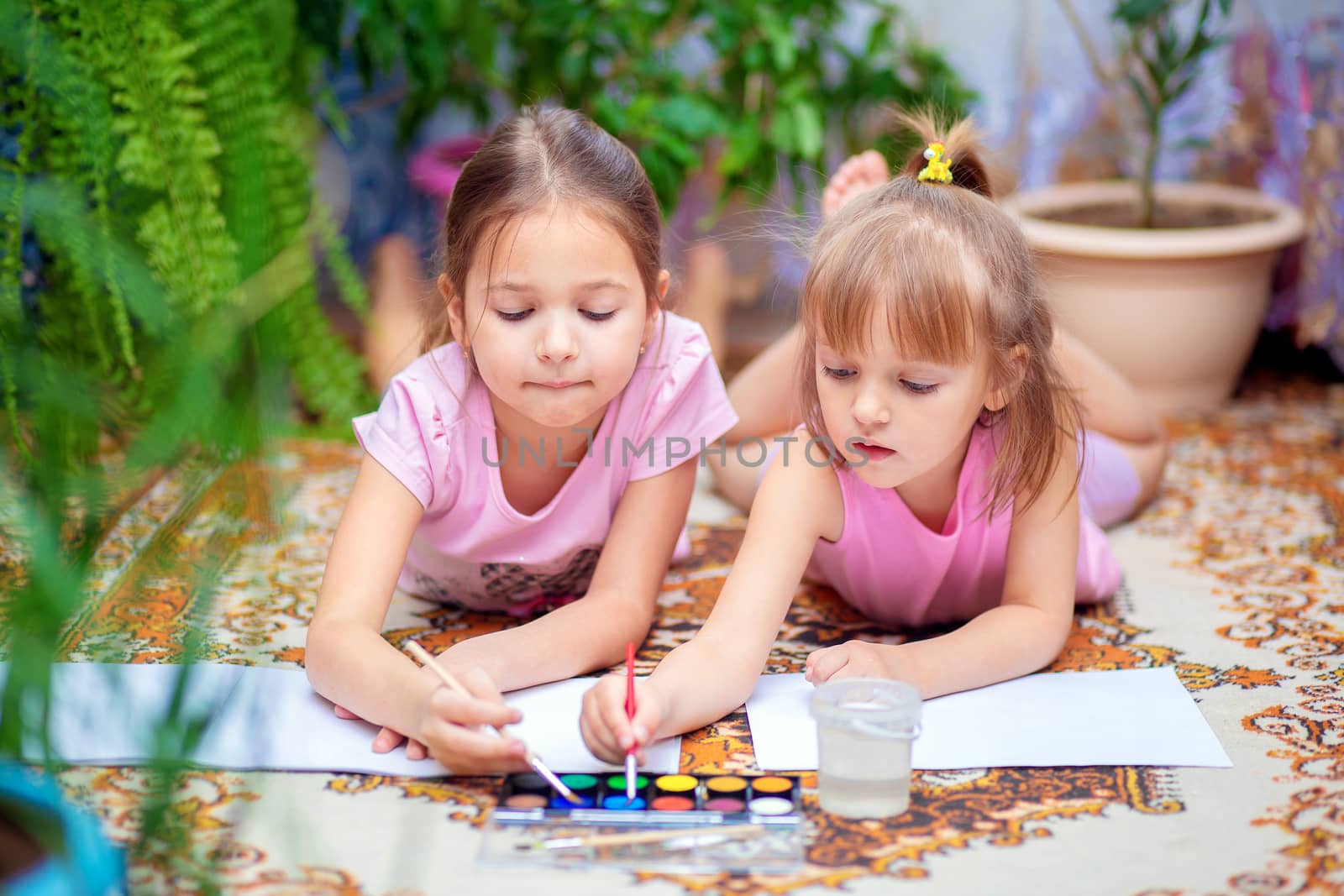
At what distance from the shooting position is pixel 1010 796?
974 mm

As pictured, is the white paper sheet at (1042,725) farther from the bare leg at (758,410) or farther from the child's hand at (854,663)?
the bare leg at (758,410)

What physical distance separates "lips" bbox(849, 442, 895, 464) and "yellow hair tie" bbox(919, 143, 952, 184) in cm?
24

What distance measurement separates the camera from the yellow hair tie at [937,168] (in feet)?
3.70

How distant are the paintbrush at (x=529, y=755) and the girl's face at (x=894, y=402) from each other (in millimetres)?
369

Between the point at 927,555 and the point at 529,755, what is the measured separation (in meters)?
0.46

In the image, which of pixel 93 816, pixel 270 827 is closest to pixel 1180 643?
pixel 270 827

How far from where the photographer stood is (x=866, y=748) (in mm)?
928

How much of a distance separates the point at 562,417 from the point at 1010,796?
485 millimetres

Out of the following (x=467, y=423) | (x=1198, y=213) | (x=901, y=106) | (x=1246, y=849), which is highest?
(x=901, y=106)

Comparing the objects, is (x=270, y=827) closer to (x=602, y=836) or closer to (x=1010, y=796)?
(x=602, y=836)

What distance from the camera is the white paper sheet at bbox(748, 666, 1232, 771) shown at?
1.02 m

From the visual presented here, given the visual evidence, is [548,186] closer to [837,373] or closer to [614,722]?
[837,373]

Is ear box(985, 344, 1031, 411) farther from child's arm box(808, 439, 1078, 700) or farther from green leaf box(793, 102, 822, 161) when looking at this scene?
green leaf box(793, 102, 822, 161)

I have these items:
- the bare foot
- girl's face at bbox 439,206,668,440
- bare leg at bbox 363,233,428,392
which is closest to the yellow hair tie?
girl's face at bbox 439,206,668,440
